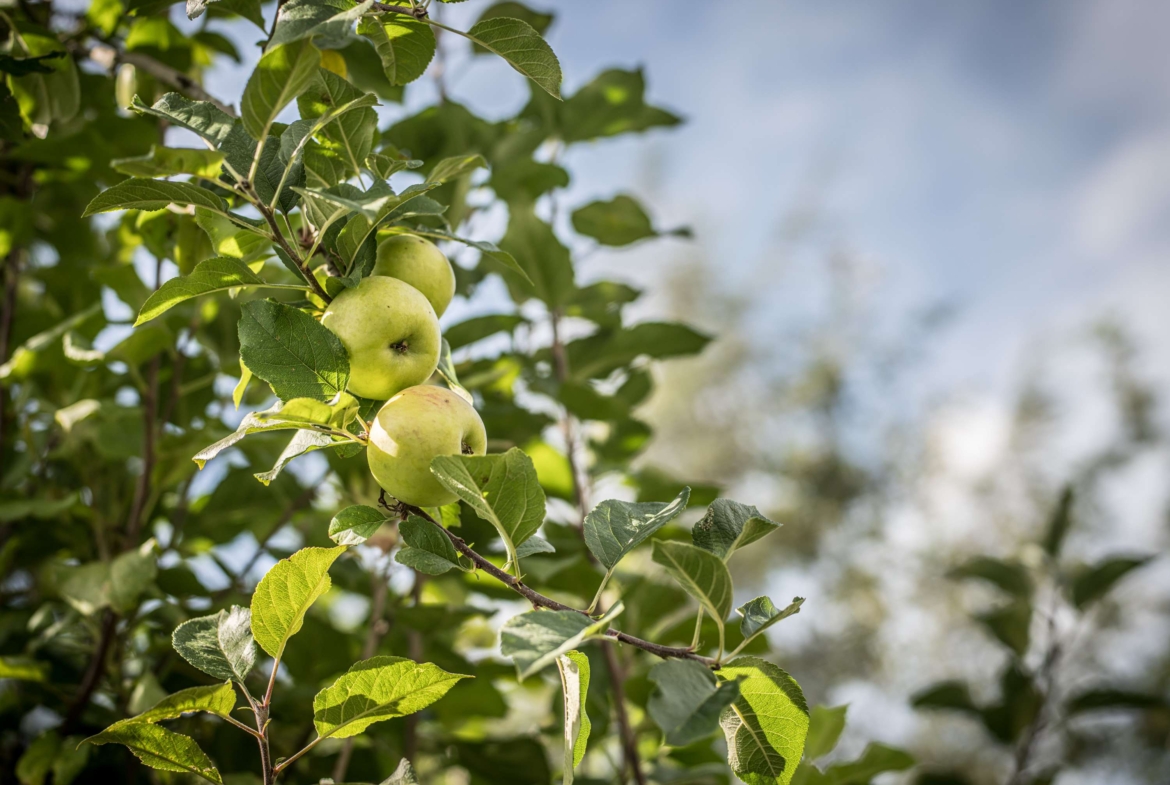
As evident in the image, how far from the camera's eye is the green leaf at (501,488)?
37 cm

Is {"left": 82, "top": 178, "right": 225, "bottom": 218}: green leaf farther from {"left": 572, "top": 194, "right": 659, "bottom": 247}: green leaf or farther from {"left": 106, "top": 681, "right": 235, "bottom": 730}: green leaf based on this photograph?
{"left": 572, "top": 194, "right": 659, "bottom": 247}: green leaf

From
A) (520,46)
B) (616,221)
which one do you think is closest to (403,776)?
(520,46)

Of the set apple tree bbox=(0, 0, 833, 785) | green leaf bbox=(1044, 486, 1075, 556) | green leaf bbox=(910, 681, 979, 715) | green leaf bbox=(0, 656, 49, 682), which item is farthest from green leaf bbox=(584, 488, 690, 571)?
green leaf bbox=(1044, 486, 1075, 556)

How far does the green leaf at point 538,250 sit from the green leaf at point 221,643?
0.58 m

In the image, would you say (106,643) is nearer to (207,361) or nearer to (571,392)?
(207,361)

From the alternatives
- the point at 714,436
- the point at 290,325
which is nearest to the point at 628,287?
the point at 290,325

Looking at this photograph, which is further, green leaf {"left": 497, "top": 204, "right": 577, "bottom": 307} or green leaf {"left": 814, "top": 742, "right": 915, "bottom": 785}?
green leaf {"left": 497, "top": 204, "right": 577, "bottom": 307}

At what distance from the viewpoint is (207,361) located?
3.29 feet

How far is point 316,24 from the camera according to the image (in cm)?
38

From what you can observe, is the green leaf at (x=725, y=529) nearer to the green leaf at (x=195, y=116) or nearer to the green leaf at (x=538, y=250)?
the green leaf at (x=195, y=116)

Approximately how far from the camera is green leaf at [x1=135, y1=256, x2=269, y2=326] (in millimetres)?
423

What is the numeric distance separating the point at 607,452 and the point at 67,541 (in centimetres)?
69

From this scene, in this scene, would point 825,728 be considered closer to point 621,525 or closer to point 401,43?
point 621,525

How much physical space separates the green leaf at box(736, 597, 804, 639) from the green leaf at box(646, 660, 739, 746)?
0.12 ft
